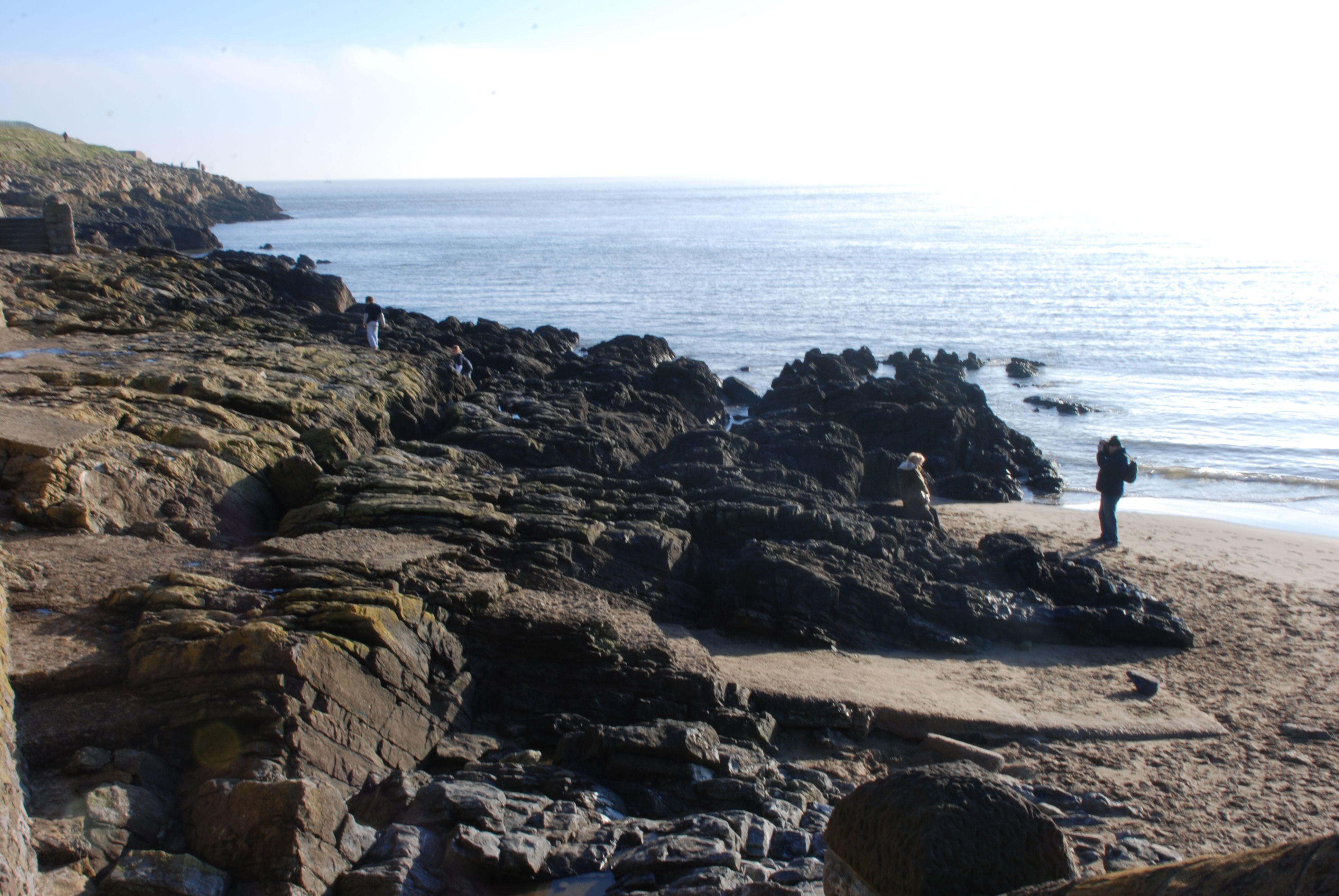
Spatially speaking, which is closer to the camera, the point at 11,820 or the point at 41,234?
the point at 11,820

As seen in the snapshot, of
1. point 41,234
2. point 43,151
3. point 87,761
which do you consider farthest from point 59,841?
point 43,151

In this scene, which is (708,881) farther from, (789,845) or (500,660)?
(500,660)

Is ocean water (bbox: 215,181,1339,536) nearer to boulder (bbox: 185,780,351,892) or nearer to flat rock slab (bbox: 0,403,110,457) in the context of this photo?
boulder (bbox: 185,780,351,892)

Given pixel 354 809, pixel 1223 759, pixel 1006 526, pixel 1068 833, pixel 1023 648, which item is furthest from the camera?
pixel 1006 526

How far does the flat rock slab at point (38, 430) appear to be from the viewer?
31.7 feet

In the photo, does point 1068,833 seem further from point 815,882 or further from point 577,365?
point 577,365

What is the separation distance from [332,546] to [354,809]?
3.65 metres

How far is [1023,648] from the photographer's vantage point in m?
11.4

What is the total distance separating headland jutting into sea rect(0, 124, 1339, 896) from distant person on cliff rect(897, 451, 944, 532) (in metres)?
0.41

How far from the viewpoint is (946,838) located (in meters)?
4.38

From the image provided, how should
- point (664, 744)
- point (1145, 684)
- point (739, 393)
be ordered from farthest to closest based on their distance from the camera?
point (739, 393) → point (1145, 684) → point (664, 744)

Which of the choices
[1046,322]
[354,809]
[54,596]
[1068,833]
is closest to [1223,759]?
[1068,833]

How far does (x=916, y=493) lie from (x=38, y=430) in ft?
41.2

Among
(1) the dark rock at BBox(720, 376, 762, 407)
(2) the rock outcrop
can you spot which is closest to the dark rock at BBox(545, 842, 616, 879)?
(1) the dark rock at BBox(720, 376, 762, 407)
